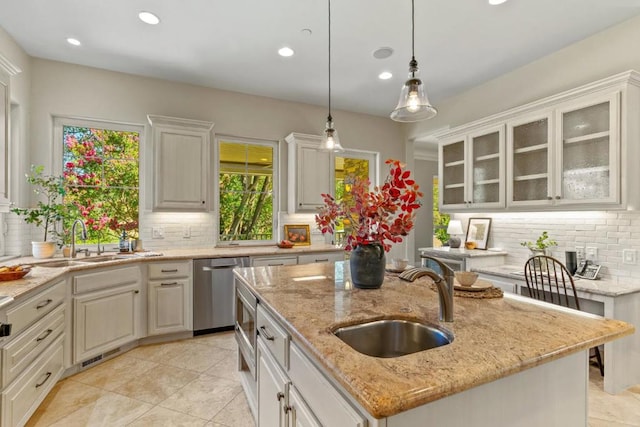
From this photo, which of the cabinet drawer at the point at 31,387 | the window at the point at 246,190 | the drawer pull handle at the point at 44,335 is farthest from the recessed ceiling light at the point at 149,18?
the cabinet drawer at the point at 31,387

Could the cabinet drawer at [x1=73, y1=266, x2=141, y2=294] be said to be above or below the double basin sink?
below

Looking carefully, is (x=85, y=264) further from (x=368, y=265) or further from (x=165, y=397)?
(x=368, y=265)

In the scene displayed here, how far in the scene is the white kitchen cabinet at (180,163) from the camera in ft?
11.2

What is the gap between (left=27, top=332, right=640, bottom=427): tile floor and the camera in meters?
2.01

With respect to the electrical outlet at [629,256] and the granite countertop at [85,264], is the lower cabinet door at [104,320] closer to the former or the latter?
the granite countertop at [85,264]

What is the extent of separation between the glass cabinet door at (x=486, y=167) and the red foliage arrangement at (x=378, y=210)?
2297mm

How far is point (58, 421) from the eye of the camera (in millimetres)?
1998

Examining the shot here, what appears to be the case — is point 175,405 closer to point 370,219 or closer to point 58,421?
point 58,421

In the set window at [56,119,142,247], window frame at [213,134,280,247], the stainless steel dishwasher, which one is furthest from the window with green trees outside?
the stainless steel dishwasher

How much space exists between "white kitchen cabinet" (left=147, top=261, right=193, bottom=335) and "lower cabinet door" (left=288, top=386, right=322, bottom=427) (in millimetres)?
2437

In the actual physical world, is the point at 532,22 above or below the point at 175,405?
above

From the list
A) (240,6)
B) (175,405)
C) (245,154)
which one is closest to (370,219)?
(175,405)

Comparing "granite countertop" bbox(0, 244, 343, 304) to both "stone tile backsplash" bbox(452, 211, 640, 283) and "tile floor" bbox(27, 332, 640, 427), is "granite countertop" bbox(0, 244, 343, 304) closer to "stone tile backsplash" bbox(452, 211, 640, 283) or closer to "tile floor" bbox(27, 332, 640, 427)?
"tile floor" bbox(27, 332, 640, 427)

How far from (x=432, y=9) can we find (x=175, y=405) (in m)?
3.51
